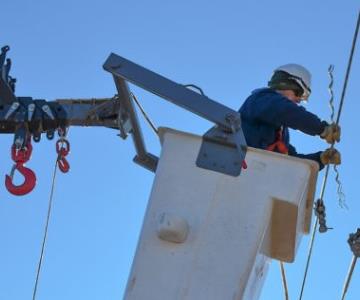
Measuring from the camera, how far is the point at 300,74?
17.3ft

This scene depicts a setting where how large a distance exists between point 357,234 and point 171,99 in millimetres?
1359

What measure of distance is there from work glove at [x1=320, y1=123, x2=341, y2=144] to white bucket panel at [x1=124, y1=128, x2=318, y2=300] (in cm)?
60

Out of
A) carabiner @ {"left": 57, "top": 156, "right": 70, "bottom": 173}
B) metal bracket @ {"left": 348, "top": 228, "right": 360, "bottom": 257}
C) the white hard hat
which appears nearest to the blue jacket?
the white hard hat

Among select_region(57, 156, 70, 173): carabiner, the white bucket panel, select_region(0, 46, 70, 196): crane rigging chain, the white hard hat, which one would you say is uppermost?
the white hard hat

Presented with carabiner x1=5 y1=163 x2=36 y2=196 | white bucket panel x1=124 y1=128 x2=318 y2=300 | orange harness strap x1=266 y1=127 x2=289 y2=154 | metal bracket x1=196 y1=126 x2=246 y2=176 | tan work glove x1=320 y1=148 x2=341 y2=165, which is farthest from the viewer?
carabiner x1=5 y1=163 x2=36 y2=196

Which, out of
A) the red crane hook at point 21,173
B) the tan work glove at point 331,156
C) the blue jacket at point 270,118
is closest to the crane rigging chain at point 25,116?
the red crane hook at point 21,173

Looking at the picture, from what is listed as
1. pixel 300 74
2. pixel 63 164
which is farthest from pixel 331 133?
pixel 63 164

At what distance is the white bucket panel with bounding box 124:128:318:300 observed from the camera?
3.75 metres

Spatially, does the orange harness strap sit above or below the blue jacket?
below

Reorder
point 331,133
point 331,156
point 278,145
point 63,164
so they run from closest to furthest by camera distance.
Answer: point 331,133, point 331,156, point 278,145, point 63,164

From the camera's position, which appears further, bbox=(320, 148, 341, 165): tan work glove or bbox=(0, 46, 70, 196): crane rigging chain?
bbox=(0, 46, 70, 196): crane rigging chain

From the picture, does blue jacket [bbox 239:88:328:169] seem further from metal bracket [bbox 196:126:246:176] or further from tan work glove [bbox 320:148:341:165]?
metal bracket [bbox 196:126:246:176]

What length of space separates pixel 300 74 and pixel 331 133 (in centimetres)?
83

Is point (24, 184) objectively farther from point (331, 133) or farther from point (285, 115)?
point (331, 133)
